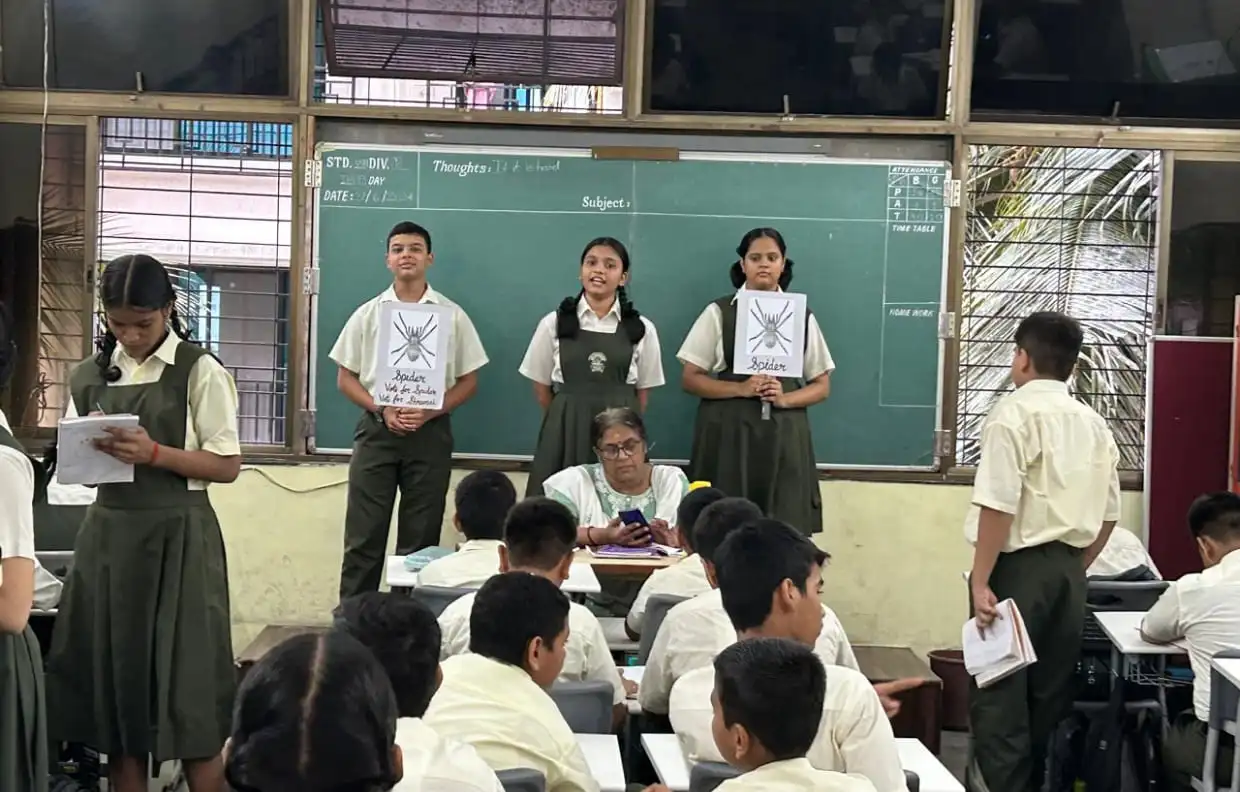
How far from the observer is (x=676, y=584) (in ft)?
10.7

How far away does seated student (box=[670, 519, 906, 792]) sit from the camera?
210 cm

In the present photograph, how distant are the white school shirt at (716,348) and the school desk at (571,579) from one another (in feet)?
4.79

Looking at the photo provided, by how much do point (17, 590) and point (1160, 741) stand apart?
3.02 meters

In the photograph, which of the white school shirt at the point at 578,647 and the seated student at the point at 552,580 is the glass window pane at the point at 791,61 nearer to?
the seated student at the point at 552,580

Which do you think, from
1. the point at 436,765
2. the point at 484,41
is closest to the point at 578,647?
the point at 436,765

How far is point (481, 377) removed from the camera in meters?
5.37

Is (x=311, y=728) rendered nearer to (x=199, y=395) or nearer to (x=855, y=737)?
(x=855, y=737)

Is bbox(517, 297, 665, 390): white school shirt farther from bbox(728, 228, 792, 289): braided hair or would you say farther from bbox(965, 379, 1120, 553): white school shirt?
bbox(965, 379, 1120, 553): white school shirt

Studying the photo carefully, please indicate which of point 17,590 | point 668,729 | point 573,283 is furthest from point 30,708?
point 573,283

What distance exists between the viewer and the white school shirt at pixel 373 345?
498cm

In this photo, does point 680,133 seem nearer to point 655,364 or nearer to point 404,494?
point 655,364

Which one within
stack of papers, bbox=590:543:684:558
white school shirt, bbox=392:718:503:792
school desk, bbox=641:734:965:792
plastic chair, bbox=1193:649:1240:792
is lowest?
plastic chair, bbox=1193:649:1240:792

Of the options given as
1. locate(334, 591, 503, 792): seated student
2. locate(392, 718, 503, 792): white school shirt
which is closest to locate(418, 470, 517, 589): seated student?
locate(334, 591, 503, 792): seated student

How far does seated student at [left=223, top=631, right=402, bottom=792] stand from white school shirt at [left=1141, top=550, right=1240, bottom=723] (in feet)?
8.54
